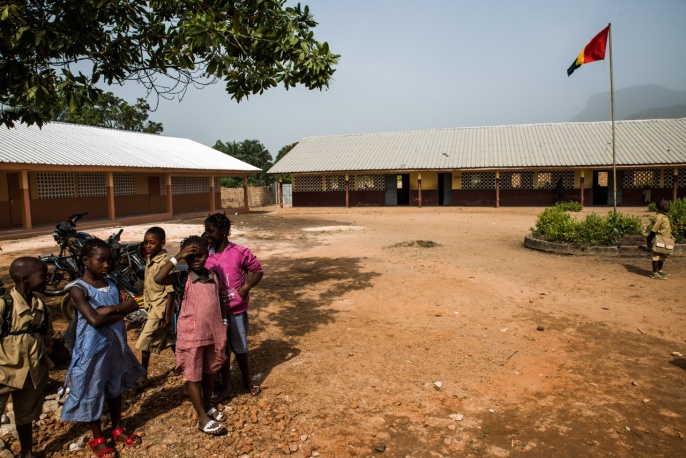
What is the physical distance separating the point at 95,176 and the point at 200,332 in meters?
18.6

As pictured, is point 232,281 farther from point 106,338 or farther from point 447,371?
point 447,371

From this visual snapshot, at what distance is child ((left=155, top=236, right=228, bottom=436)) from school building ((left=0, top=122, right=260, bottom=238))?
45.9 feet

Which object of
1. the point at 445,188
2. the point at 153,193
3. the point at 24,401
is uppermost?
the point at 153,193

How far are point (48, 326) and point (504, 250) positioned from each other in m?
9.54

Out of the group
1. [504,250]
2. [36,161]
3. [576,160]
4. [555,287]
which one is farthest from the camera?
[576,160]

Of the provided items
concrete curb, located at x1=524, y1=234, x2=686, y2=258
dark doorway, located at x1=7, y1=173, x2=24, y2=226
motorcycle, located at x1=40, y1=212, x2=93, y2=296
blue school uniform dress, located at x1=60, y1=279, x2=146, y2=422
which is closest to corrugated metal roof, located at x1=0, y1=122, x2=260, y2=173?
dark doorway, located at x1=7, y1=173, x2=24, y2=226

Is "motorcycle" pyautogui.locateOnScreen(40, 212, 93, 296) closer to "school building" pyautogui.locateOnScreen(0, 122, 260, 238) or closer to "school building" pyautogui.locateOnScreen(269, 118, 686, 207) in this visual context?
"school building" pyautogui.locateOnScreen(0, 122, 260, 238)

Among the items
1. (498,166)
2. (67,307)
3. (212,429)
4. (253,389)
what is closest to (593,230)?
(253,389)

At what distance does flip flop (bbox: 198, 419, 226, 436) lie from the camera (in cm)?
303

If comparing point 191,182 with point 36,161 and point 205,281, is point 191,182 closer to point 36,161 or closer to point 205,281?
point 36,161

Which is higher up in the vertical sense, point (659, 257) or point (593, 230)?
point (593, 230)

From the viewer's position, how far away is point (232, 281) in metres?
3.54

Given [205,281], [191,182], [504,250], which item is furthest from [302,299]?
[191,182]

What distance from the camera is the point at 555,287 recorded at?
707 centimetres
